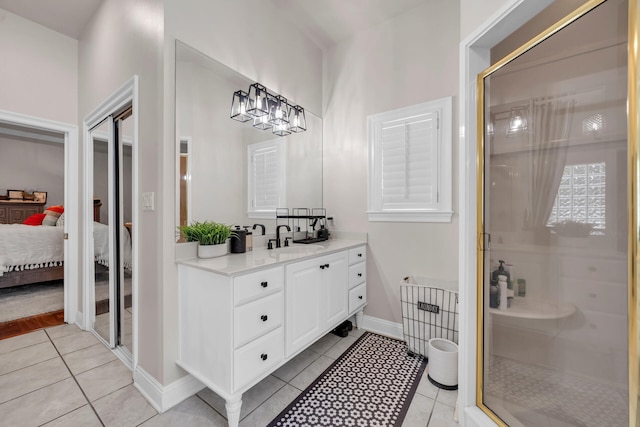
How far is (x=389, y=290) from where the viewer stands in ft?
8.40

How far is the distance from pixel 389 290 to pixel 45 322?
11.5 feet

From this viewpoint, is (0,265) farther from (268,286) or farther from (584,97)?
(584,97)

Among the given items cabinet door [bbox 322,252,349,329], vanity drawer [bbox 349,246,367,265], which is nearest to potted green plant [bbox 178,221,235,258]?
cabinet door [bbox 322,252,349,329]

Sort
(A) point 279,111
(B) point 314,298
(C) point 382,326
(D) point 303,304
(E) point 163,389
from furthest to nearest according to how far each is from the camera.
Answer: (C) point 382,326 < (A) point 279,111 < (B) point 314,298 < (D) point 303,304 < (E) point 163,389

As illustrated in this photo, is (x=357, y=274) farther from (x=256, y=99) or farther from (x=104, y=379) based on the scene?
(x=104, y=379)

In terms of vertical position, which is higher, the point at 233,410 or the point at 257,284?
the point at 257,284

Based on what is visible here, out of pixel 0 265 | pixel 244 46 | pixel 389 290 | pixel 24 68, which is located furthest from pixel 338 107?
pixel 0 265

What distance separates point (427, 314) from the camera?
210cm

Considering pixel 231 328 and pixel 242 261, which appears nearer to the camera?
pixel 231 328

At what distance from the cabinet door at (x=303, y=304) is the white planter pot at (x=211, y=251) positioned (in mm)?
472

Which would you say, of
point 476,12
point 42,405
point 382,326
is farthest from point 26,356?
point 476,12

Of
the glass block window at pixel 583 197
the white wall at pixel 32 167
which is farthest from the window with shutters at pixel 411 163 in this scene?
the white wall at pixel 32 167

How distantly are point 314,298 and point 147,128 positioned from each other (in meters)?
1.58

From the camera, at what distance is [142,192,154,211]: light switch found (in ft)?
5.41
